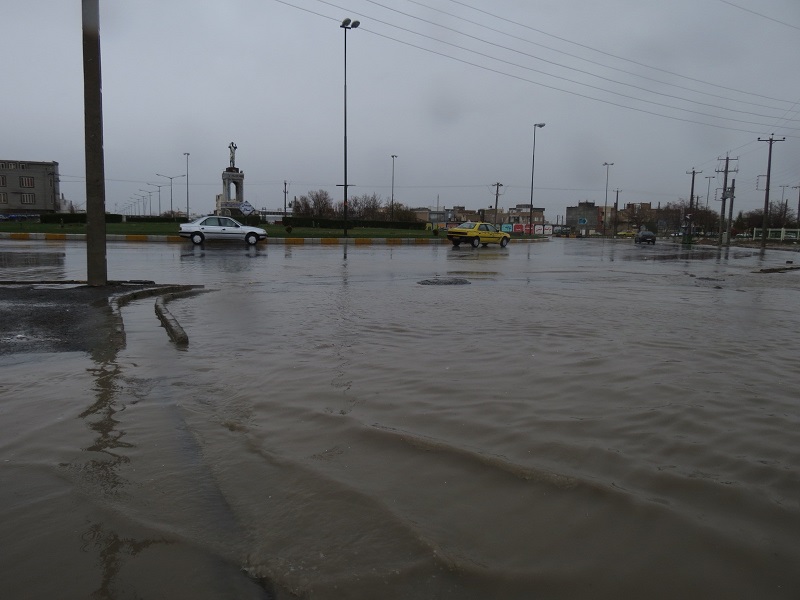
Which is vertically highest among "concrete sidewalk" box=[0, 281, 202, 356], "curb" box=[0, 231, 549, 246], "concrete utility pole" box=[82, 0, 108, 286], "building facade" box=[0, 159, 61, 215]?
"building facade" box=[0, 159, 61, 215]

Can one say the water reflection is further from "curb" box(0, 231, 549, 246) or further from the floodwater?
"curb" box(0, 231, 549, 246)

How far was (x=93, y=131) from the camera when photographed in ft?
34.6

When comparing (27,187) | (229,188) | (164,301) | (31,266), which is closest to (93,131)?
(164,301)

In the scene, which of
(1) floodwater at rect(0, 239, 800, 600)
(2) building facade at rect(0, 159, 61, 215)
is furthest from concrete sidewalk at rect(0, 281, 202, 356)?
(2) building facade at rect(0, 159, 61, 215)

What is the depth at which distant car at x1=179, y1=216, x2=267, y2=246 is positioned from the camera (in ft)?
101

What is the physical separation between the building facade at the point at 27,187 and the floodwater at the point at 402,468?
370ft

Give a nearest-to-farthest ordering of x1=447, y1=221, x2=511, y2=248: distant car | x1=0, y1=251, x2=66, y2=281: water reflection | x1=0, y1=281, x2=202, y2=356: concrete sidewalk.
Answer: x1=0, y1=281, x2=202, y2=356: concrete sidewalk → x1=0, y1=251, x2=66, y2=281: water reflection → x1=447, y1=221, x2=511, y2=248: distant car

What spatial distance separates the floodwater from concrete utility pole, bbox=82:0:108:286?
4.77 metres

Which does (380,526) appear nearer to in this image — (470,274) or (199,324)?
(199,324)

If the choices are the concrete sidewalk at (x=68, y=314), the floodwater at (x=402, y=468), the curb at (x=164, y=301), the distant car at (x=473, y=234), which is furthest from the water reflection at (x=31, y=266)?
the distant car at (x=473, y=234)

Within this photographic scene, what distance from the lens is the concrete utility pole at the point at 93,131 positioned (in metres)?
10.4

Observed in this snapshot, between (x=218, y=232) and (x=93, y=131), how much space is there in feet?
68.6

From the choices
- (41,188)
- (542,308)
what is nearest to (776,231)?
(542,308)

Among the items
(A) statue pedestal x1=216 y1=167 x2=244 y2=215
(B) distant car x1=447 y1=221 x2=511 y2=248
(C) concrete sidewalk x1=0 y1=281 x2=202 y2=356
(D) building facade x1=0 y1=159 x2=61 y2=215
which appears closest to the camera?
(C) concrete sidewalk x1=0 y1=281 x2=202 y2=356
